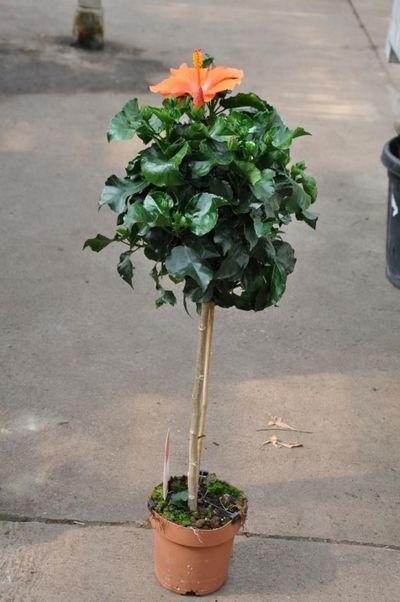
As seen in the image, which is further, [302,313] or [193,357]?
[302,313]

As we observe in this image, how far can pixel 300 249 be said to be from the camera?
21.7 feet

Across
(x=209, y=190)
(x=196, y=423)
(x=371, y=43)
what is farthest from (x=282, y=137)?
(x=371, y=43)

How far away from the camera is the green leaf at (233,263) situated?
10.4 ft

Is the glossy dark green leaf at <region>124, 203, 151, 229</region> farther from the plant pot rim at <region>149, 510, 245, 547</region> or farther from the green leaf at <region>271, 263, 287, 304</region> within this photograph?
the plant pot rim at <region>149, 510, 245, 547</region>

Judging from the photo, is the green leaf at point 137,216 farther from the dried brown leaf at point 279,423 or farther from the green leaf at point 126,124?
the dried brown leaf at point 279,423

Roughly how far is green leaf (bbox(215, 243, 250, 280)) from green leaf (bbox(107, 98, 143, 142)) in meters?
0.48

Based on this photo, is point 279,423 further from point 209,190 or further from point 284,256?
point 209,190

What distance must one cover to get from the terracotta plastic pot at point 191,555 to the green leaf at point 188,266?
922 mm

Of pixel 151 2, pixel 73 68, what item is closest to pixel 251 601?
pixel 73 68

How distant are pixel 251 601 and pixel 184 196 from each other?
1531 millimetres

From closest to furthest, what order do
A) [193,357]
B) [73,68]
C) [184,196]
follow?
[184,196]
[193,357]
[73,68]

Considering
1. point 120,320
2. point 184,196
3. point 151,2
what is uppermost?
point 184,196

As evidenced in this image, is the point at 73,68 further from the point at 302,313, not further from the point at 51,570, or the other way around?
the point at 51,570

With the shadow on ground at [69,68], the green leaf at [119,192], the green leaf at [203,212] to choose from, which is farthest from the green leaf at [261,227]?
the shadow on ground at [69,68]
